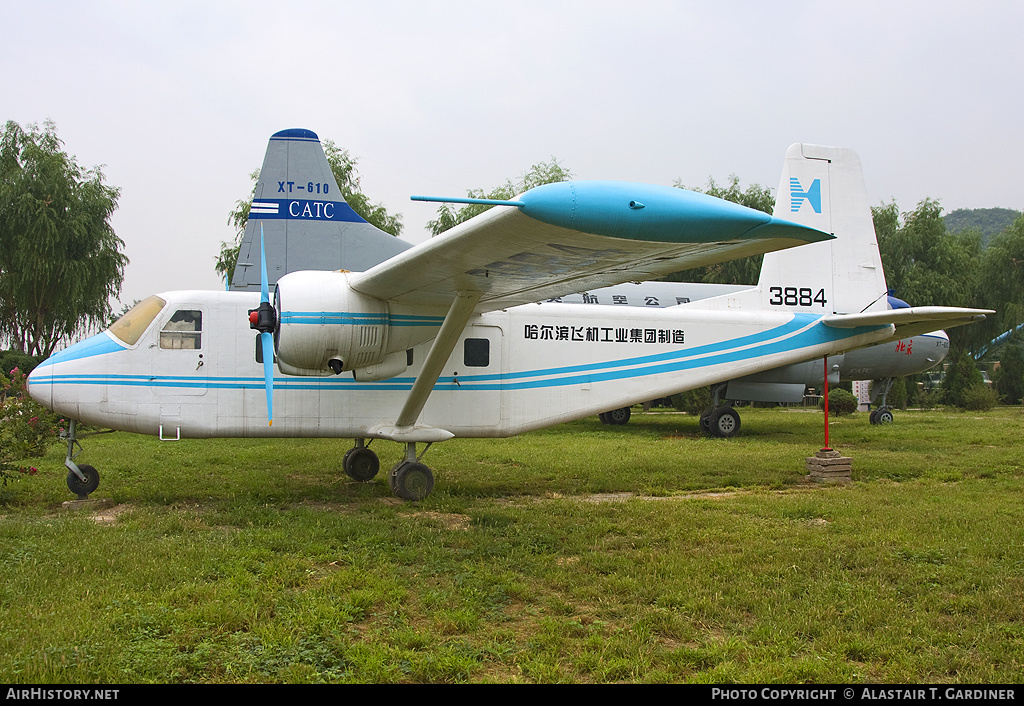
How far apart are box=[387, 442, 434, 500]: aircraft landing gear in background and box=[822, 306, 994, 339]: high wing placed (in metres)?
6.67

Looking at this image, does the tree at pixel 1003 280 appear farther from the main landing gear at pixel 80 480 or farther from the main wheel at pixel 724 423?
the main landing gear at pixel 80 480

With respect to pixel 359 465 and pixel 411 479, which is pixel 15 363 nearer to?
pixel 359 465

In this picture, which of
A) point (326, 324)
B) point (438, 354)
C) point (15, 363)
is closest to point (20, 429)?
point (326, 324)

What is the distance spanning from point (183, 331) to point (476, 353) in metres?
3.55

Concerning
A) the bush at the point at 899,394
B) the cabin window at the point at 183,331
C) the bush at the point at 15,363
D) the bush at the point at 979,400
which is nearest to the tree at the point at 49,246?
the bush at the point at 15,363

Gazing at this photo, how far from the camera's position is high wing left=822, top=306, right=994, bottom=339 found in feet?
31.3

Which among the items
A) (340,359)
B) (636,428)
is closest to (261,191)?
(340,359)

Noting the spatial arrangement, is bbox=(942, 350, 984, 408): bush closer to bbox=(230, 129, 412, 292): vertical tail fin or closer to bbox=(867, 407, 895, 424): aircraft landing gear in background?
bbox=(867, 407, 895, 424): aircraft landing gear in background

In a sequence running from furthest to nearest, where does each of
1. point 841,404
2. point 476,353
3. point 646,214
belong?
point 841,404
point 476,353
point 646,214

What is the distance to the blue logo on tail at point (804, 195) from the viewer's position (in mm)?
12164

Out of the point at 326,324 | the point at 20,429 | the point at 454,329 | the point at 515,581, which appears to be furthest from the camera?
the point at 20,429

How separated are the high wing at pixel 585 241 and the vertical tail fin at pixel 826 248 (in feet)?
18.1

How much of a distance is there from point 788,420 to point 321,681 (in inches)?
818

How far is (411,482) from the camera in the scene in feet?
27.8
